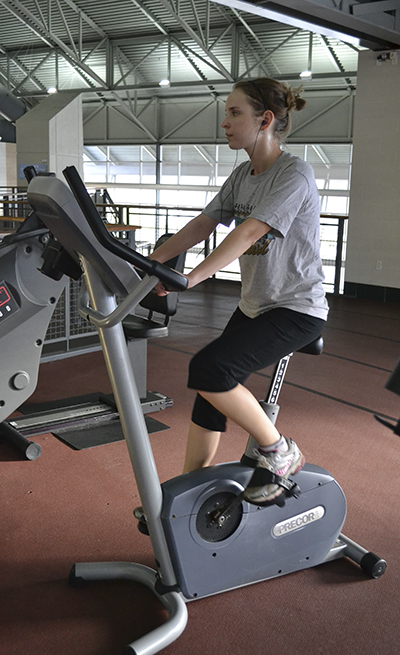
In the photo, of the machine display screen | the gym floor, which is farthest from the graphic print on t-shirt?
the gym floor

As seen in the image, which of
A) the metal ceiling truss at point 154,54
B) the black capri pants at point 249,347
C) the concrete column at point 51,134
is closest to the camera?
the black capri pants at point 249,347

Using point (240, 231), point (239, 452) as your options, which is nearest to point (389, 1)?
point (239, 452)

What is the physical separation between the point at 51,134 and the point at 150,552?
1070 centimetres

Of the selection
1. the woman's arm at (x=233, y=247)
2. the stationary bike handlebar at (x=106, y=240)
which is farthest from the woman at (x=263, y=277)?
the stationary bike handlebar at (x=106, y=240)

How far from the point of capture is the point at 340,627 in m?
1.96

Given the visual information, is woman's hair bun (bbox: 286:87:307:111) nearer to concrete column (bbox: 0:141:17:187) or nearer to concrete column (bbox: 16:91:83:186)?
concrete column (bbox: 16:91:83:186)

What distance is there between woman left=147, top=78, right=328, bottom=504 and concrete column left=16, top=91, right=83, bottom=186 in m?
10.2

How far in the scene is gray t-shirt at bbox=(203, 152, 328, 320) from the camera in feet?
6.19

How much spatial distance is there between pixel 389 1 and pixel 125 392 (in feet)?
20.2

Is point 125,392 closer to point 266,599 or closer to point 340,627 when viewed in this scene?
point 266,599

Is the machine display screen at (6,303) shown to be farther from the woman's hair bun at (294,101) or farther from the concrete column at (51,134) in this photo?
the concrete column at (51,134)

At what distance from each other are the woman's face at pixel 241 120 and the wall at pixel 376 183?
6.07 metres

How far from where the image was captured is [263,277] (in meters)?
2.01

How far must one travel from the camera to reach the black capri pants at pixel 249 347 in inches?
72.4
